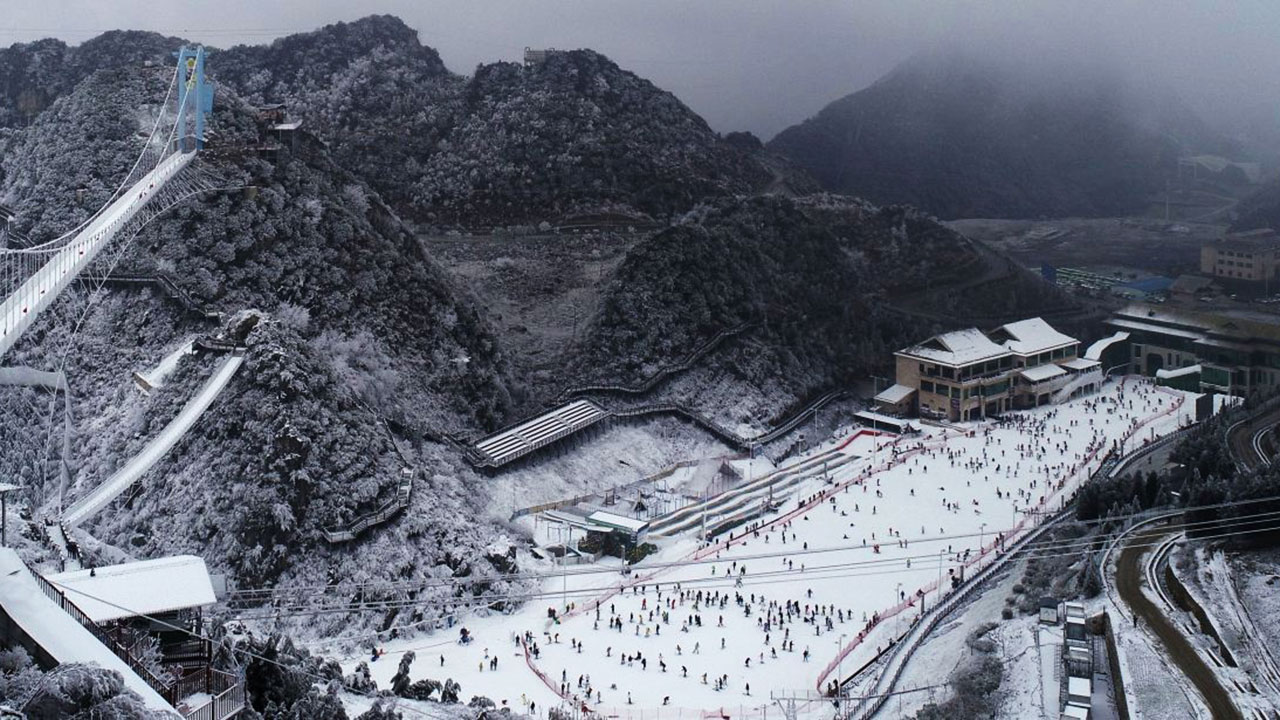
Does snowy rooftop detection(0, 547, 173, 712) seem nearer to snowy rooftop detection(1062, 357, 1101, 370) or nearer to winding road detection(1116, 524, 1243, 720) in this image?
winding road detection(1116, 524, 1243, 720)

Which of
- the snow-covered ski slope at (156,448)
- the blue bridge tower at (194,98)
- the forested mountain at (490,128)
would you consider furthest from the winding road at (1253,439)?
the blue bridge tower at (194,98)

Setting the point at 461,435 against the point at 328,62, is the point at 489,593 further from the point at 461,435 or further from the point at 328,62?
the point at 328,62

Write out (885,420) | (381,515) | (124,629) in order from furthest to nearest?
1. (885,420)
2. (381,515)
3. (124,629)

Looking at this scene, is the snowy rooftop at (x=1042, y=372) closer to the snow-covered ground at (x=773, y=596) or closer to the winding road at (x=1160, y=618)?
the snow-covered ground at (x=773, y=596)

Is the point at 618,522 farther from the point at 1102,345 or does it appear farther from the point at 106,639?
the point at 1102,345

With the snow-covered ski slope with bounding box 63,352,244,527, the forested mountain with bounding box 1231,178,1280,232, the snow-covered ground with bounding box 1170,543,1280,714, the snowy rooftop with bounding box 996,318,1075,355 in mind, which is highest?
the forested mountain with bounding box 1231,178,1280,232

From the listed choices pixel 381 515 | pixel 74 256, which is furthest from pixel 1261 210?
pixel 74 256

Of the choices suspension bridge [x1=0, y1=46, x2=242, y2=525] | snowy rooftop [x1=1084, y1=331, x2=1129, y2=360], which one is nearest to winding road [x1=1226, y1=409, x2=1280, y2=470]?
snowy rooftop [x1=1084, y1=331, x2=1129, y2=360]

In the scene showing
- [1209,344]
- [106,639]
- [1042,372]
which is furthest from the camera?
[1209,344]

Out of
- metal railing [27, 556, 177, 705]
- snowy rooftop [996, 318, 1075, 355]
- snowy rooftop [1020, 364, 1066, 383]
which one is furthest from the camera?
snowy rooftop [996, 318, 1075, 355]
